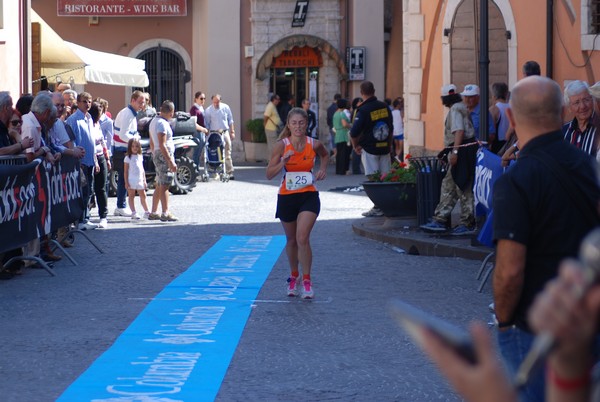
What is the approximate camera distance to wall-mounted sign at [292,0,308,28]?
37.5 metres

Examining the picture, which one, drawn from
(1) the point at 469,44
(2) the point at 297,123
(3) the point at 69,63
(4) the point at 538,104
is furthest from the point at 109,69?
(4) the point at 538,104

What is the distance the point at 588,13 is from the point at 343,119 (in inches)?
611

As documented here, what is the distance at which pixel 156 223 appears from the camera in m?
18.2

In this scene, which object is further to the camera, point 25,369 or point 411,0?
point 411,0

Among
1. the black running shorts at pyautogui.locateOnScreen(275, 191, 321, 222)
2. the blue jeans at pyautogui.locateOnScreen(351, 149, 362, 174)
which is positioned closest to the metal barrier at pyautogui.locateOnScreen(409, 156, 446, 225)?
the black running shorts at pyautogui.locateOnScreen(275, 191, 321, 222)

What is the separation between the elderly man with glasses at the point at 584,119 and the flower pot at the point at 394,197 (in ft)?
20.0

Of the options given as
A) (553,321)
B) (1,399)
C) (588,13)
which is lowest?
(1,399)

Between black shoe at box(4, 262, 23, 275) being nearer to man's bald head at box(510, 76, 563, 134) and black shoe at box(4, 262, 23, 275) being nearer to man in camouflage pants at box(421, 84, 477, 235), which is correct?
man in camouflage pants at box(421, 84, 477, 235)

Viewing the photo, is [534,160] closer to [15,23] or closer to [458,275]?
[458,275]

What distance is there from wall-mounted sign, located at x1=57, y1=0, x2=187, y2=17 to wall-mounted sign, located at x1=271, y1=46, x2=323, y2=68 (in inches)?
137

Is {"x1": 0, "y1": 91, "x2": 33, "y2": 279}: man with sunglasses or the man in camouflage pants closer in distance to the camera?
{"x1": 0, "y1": 91, "x2": 33, "y2": 279}: man with sunglasses

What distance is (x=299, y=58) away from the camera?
3806cm

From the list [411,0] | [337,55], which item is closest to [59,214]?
[411,0]

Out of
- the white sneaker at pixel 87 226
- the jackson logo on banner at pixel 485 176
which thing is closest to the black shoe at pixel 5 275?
the jackson logo on banner at pixel 485 176
